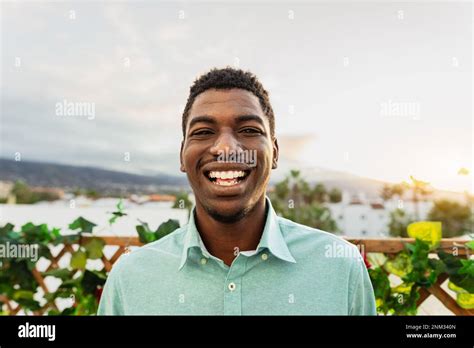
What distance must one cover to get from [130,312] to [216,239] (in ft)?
1.10

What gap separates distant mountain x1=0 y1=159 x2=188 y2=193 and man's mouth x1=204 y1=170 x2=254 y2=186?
0.56 m

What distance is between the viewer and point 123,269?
48.2 inches

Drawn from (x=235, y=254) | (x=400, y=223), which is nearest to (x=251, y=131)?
(x=235, y=254)

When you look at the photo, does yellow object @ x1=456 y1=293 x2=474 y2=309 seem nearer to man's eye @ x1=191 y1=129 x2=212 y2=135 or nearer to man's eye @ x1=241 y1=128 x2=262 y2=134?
man's eye @ x1=241 y1=128 x2=262 y2=134

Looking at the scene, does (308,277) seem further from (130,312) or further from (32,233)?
(32,233)

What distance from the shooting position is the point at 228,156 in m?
1.14

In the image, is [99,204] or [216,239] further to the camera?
[99,204]

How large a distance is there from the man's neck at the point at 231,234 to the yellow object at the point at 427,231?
800 mm

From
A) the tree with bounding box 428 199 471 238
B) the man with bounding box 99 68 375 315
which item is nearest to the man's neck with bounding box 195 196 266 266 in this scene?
the man with bounding box 99 68 375 315

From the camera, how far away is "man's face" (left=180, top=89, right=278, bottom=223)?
115 cm

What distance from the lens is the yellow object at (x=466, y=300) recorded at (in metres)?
1.65

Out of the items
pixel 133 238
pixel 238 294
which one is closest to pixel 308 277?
pixel 238 294

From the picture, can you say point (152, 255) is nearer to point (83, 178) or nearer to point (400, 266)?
point (83, 178)

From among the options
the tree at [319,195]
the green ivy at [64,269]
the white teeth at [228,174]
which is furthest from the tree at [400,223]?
the tree at [319,195]
